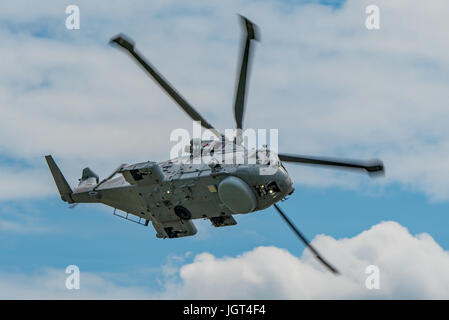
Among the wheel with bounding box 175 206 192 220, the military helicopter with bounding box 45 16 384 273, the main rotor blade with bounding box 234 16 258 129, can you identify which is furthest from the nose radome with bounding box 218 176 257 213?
the main rotor blade with bounding box 234 16 258 129

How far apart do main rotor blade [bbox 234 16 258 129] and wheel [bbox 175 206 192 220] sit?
21.4 ft

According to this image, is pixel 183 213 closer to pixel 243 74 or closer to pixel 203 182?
pixel 203 182

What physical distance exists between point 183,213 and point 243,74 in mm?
10133

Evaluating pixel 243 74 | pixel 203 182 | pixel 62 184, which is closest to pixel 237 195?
pixel 203 182

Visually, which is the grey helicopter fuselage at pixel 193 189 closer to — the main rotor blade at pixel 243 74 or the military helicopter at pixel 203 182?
the military helicopter at pixel 203 182

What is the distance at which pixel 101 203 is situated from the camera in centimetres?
5528

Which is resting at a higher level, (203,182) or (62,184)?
(62,184)

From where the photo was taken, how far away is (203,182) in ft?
161

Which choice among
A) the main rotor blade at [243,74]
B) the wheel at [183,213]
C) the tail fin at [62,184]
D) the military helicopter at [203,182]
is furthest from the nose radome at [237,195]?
the tail fin at [62,184]

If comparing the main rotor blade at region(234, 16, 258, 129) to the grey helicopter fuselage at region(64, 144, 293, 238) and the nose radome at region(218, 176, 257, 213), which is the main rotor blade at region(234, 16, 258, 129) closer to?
the grey helicopter fuselage at region(64, 144, 293, 238)

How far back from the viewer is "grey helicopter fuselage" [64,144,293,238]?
47812 millimetres

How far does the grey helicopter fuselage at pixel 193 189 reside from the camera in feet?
157
